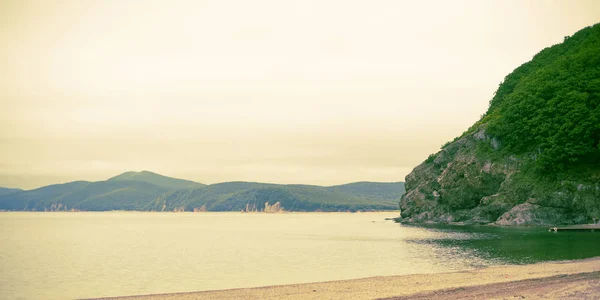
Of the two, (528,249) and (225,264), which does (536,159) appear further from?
(225,264)

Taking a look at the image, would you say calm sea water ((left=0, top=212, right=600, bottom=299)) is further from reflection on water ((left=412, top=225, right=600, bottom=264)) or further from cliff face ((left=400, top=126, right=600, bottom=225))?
cliff face ((left=400, top=126, right=600, bottom=225))

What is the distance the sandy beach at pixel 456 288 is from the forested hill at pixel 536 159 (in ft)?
238

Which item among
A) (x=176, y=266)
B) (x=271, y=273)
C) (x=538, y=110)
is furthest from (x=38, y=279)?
(x=538, y=110)

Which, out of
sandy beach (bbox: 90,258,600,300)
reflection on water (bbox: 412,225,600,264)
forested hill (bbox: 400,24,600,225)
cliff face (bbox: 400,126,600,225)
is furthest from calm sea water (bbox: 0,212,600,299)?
forested hill (bbox: 400,24,600,225)

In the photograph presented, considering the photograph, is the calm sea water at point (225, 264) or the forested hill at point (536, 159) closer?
the calm sea water at point (225, 264)

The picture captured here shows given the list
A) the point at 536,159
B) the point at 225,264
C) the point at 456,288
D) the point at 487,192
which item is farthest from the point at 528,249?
the point at 487,192

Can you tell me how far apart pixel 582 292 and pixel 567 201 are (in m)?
86.5

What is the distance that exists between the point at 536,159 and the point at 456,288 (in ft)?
303

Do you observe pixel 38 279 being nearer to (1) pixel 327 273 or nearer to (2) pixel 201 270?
(2) pixel 201 270

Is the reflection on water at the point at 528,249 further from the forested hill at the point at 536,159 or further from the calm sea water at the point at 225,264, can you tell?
the forested hill at the point at 536,159

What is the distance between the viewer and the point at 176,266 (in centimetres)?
5478

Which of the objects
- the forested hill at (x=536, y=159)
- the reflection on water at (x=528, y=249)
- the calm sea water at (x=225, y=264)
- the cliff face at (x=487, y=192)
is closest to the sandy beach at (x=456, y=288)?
the calm sea water at (x=225, y=264)

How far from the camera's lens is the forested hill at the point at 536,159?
338 ft

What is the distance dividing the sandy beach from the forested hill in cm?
7253
